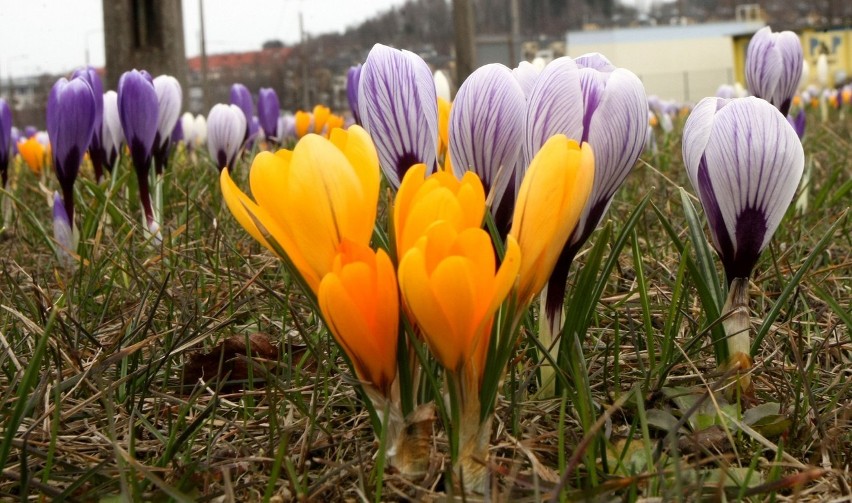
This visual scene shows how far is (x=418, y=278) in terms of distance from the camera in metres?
0.71

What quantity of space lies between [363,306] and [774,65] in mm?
1459

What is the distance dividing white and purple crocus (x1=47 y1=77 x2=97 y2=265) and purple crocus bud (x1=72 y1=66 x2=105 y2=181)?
0.47 ft

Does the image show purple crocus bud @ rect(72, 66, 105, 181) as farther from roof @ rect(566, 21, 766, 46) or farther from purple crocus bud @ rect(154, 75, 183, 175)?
roof @ rect(566, 21, 766, 46)

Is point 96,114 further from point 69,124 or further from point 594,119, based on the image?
point 594,119

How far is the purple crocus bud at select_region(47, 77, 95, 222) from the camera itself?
1.86 metres

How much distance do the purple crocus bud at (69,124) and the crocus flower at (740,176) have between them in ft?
4.32

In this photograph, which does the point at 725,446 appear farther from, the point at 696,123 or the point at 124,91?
the point at 124,91

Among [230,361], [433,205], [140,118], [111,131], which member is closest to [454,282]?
[433,205]

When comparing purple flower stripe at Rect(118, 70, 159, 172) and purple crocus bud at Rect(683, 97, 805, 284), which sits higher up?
purple flower stripe at Rect(118, 70, 159, 172)

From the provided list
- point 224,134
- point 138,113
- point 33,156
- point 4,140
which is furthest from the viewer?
point 33,156

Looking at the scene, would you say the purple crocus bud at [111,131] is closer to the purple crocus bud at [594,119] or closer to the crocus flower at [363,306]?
the purple crocus bud at [594,119]

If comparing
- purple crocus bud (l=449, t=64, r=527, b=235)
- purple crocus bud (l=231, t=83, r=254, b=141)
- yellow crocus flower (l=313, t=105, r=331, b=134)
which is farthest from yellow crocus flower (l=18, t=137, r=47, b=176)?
purple crocus bud (l=449, t=64, r=527, b=235)

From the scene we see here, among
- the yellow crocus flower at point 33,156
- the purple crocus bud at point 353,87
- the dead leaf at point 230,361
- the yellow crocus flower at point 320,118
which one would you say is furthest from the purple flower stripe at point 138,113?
the yellow crocus flower at point 320,118

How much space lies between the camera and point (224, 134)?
267 centimetres
